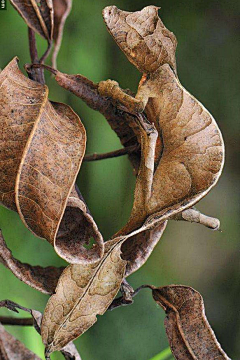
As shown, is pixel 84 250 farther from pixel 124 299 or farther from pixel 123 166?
pixel 123 166

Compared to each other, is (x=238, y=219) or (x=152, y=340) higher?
(x=238, y=219)

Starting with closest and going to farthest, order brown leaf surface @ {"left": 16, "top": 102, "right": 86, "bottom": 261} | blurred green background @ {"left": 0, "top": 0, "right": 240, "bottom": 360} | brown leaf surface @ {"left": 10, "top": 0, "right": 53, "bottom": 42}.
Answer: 1. brown leaf surface @ {"left": 16, "top": 102, "right": 86, "bottom": 261}
2. brown leaf surface @ {"left": 10, "top": 0, "right": 53, "bottom": 42}
3. blurred green background @ {"left": 0, "top": 0, "right": 240, "bottom": 360}

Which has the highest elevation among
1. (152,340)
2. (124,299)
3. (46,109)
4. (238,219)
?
(46,109)

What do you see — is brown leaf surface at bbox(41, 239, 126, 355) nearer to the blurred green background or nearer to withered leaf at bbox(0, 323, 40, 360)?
withered leaf at bbox(0, 323, 40, 360)

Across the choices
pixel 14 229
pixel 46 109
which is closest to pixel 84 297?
pixel 46 109

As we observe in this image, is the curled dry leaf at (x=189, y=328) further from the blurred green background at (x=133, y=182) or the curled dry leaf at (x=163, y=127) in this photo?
the blurred green background at (x=133, y=182)

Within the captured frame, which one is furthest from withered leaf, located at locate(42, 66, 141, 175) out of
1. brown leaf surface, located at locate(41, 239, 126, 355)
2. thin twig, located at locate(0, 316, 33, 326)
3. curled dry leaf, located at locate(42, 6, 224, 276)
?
thin twig, located at locate(0, 316, 33, 326)
